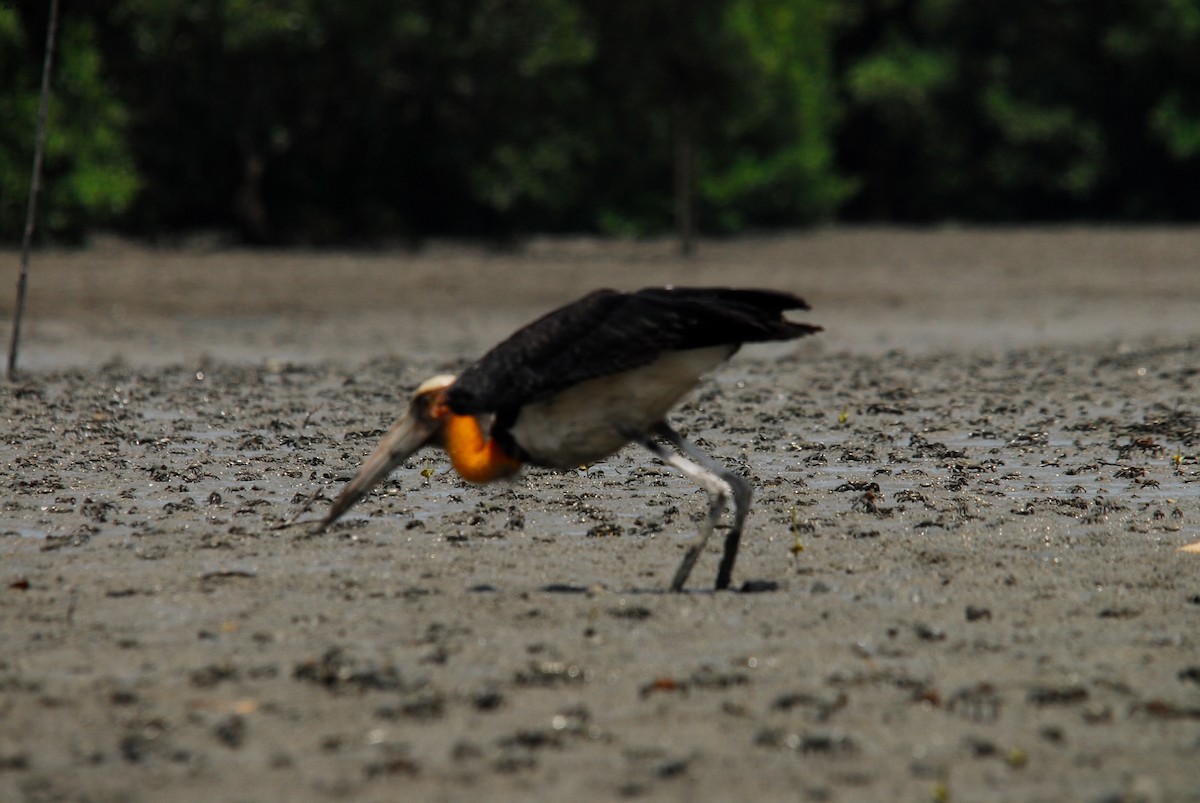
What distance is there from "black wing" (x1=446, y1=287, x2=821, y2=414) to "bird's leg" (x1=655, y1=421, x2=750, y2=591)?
452 millimetres

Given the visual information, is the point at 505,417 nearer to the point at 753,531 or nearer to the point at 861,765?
the point at 753,531

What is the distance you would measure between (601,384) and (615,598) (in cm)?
84

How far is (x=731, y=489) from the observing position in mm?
6184

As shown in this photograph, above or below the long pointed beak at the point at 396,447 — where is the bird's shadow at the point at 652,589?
below

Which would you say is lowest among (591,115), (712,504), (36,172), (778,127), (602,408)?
(712,504)

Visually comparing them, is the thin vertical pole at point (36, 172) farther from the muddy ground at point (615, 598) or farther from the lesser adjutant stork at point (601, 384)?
the lesser adjutant stork at point (601, 384)

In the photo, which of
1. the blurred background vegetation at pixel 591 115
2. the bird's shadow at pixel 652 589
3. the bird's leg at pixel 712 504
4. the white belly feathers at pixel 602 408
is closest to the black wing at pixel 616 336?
the white belly feathers at pixel 602 408

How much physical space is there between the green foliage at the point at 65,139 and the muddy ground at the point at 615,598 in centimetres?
832

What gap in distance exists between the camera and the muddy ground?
4.02 m

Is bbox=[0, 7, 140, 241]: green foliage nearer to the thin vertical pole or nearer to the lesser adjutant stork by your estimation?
the thin vertical pole

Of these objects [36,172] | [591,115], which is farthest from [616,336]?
[591,115]

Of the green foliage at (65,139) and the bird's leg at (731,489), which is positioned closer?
the bird's leg at (731,489)

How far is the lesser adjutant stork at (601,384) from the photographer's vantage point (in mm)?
5953

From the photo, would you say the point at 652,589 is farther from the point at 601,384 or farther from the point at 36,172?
the point at 36,172
